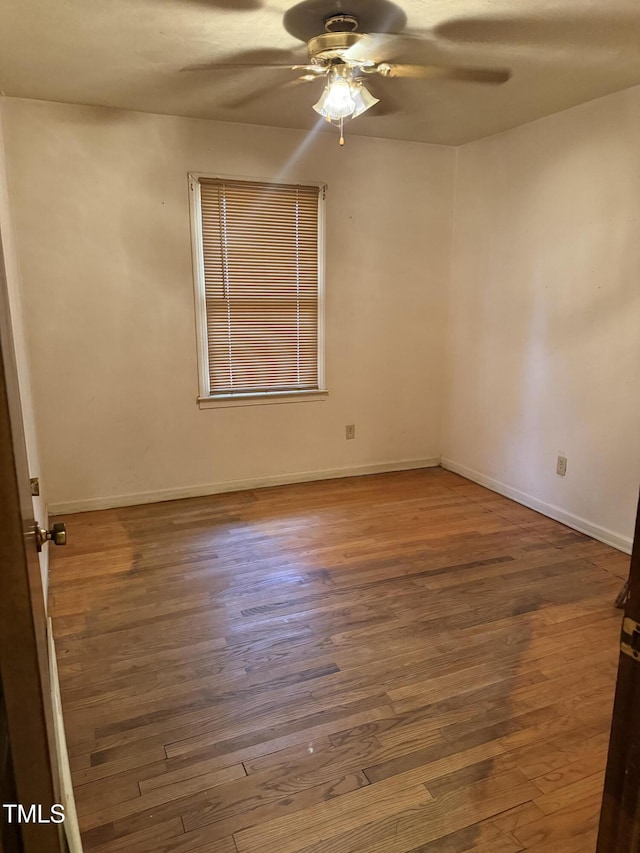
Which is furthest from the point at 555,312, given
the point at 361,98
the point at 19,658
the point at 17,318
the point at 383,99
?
the point at 19,658

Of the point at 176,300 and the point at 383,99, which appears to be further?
the point at 176,300

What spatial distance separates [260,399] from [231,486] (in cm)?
68

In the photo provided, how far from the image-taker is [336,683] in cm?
204

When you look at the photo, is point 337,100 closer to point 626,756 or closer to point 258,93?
point 258,93

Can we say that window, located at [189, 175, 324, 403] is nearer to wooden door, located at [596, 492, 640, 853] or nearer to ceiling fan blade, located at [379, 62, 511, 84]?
ceiling fan blade, located at [379, 62, 511, 84]

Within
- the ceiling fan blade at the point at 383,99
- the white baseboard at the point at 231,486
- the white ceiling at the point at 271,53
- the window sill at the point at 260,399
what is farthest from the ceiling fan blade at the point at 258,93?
the white baseboard at the point at 231,486

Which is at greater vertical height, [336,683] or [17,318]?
[17,318]

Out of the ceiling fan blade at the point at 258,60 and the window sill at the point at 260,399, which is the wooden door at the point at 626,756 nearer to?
the ceiling fan blade at the point at 258,60

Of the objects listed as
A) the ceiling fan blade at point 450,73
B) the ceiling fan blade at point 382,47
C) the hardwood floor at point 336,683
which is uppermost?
the ceiling fan blade at point 450,73

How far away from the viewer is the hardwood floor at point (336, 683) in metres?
1.52

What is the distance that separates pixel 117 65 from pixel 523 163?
2496 mm

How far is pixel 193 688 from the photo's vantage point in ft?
6.64

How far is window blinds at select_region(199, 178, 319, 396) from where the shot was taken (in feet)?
12.2

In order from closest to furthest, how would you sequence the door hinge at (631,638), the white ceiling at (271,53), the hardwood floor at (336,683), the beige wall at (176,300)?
the door hinge at (631,638), the hardwood floor at (336,683), the white ceiling at (271,53), the beige wall at (176,300)
